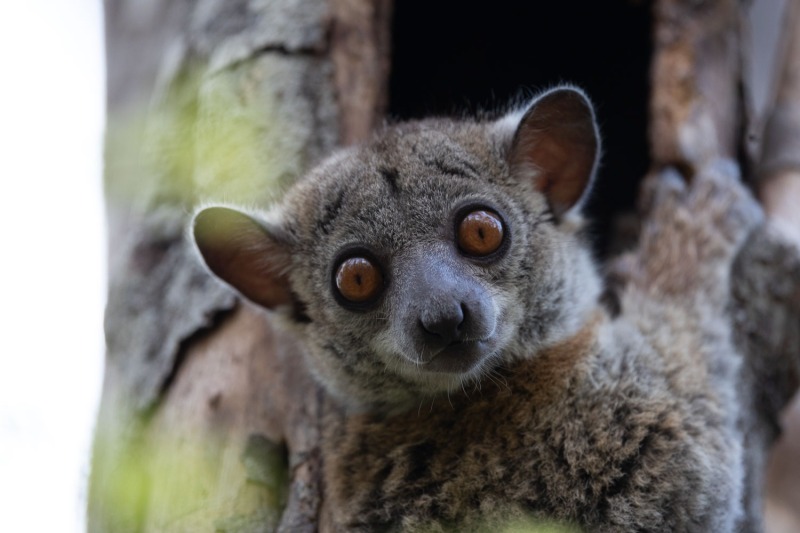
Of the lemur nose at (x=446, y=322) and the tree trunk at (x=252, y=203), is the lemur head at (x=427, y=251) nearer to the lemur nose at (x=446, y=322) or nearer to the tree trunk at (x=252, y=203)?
the lemur nose at (x=446, y=322)

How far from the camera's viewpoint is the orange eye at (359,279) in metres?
3.10

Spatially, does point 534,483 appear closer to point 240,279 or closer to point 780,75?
point 240,279

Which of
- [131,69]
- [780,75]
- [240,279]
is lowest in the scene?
[240,279]

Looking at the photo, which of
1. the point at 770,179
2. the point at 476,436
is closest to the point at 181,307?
the point at 476,436

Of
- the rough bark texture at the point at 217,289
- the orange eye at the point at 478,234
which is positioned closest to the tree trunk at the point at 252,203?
the rough bark texture at the point at 217,289

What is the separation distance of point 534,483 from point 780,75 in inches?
110

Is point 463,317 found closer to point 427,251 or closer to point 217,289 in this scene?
point 427,251

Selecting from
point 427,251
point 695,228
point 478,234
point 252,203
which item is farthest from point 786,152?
point 252,203

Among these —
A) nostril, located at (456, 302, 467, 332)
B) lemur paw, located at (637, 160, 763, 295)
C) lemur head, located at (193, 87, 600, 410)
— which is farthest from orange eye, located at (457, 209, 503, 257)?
lemur paw, located at (637, 160, 763, 295)

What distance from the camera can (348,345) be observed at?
3.25 metres

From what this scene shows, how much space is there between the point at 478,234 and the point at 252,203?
1.23 meters

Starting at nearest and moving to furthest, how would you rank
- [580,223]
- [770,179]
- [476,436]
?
[476,436] → [580,223] → [770,179]

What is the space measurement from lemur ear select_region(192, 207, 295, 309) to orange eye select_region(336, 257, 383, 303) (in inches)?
15.7

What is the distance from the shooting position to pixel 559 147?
3.51 m
